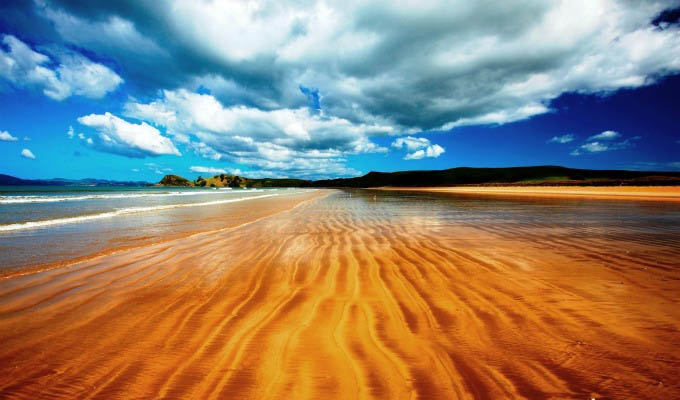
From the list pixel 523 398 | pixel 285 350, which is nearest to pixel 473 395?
pixel 523 398

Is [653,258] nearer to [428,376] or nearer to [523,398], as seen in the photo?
[523,398]

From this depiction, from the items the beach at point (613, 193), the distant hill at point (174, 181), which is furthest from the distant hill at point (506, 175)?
the distant hill at point (174, 181)

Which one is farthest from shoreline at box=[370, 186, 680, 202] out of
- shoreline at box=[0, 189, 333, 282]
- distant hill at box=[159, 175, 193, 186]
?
distant hill at box=[159, 175, 193, 186]

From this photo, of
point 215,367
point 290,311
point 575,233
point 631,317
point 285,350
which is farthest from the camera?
point 575,233

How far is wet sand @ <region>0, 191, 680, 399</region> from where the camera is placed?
2.35m

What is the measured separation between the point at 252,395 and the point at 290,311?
1521mm

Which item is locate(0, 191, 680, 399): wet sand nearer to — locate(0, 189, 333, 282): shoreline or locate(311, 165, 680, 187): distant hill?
locate(0, 189, 333, 282): shoreline

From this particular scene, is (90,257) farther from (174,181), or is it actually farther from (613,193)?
(174,181)

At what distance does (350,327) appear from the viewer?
332 cm

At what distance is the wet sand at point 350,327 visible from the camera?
2.35 metres

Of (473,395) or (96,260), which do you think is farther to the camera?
(96,260)

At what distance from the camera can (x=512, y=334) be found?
306 centimetres

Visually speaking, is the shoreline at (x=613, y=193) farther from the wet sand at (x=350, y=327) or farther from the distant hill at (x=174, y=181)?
the distant hill at (x=174, y=181)

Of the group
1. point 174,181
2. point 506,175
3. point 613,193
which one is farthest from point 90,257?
point 174,181
